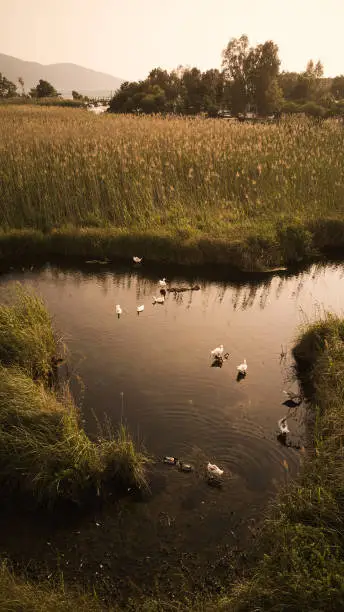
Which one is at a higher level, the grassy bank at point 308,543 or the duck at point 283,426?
the grassy bank at point 308,543

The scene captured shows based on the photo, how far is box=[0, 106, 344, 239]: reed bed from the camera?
13891mm

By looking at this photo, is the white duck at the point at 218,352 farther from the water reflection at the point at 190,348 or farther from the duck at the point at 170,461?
the duck at the point at 170,461

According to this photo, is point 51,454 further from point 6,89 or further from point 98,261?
point 6,89

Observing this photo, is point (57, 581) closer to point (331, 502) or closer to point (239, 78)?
point (331, 502)

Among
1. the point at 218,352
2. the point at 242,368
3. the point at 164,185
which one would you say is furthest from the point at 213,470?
the point at 164,185

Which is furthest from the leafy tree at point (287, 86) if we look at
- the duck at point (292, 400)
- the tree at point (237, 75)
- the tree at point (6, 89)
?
the tree at point (6, 89)

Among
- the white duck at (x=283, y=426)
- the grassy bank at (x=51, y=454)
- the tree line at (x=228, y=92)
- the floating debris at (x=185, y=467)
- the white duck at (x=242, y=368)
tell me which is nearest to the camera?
the grassy bank at (x=51, y=454)

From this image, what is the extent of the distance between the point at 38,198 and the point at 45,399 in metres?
9.52

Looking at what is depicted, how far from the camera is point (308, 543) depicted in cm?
456

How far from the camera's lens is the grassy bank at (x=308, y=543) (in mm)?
3980

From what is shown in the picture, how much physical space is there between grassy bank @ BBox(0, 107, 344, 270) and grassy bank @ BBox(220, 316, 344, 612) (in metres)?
6.96

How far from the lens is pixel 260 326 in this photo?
993cm

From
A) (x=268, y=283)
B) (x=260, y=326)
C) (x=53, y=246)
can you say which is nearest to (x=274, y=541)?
(x=260, y=326)

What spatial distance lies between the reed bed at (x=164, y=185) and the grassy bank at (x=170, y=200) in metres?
0.04
